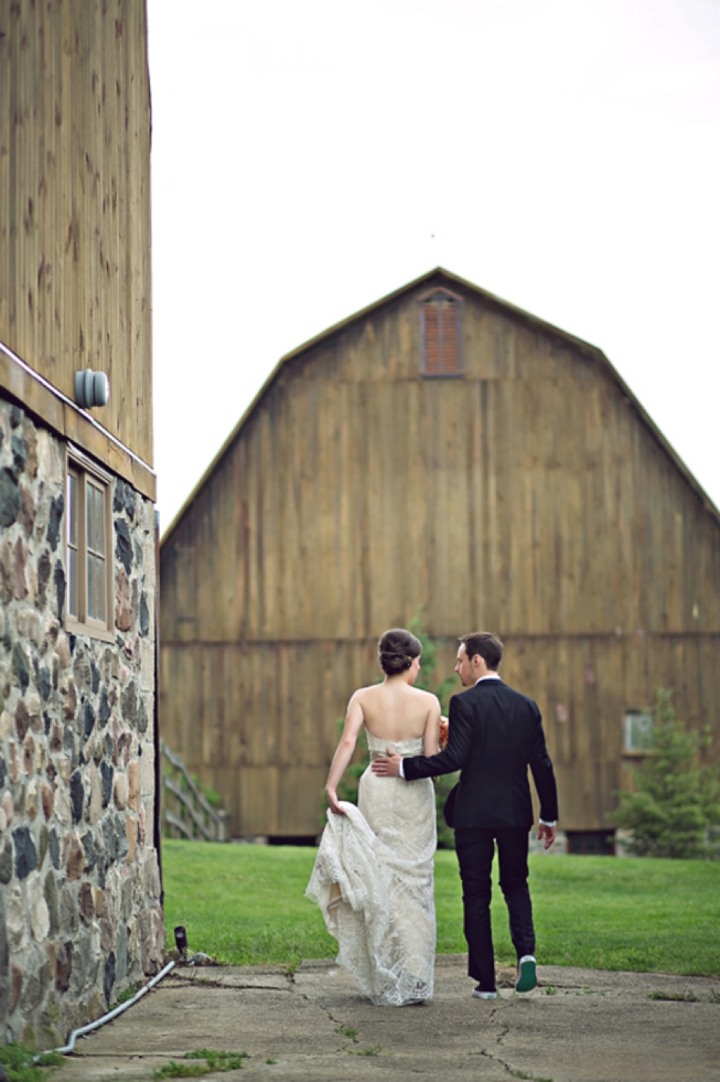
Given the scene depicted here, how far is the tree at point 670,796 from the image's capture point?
20188 millimetres

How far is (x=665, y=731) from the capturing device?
20.7 meters

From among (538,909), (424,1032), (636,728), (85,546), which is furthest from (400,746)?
(636,728)

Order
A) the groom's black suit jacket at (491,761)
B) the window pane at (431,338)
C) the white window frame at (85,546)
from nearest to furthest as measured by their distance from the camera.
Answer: the white window frame at (85,546)
the groom's black suit jacket at (491,761)
the window pane at (431,338)

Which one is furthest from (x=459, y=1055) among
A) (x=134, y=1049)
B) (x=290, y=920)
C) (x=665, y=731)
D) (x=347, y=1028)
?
(x=665, y=731)

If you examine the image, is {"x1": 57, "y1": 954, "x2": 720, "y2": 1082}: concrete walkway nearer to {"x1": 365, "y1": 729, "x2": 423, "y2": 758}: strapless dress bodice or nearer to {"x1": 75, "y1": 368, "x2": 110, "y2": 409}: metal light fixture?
{"x1": 365, "y1": 729, "x2": 423, "y2": 758}: strapless dress bodice

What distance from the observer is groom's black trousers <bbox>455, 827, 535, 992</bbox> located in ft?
24.3

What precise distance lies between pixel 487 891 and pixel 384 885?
559mm

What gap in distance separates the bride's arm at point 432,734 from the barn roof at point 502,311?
1399 centimetres

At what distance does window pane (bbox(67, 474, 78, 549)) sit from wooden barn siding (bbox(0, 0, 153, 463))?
507 millimetres

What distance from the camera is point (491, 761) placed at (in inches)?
297

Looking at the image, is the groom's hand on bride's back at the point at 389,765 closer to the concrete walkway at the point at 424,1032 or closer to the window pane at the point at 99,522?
the concrete walkway at the point at 424,1032

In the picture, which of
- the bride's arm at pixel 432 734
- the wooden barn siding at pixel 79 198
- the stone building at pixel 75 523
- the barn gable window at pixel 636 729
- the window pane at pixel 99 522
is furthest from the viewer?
the barn gable window at pixel 636 729

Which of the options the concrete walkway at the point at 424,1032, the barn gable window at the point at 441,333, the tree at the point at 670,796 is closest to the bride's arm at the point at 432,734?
the concrete walkway at the point at 424,1032

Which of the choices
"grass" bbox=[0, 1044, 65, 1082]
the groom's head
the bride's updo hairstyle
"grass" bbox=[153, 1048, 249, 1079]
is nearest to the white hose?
"grass" bbox=[0, 1044, 65, 1082]
